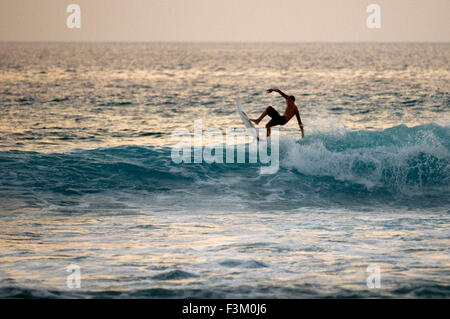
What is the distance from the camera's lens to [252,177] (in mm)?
17375

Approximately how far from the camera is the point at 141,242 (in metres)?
10.3

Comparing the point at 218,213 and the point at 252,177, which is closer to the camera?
the point at 218,213

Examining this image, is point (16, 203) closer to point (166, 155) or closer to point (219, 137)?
point (166, 155)

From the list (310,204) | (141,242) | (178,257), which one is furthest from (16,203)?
(310,204)

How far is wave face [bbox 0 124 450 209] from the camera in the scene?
1502 cm

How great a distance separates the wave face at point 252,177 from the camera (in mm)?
15016

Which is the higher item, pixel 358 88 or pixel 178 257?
pixel 358 88

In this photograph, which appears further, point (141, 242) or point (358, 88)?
point (358, 88)

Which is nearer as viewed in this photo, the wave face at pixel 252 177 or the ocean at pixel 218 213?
the ocean at pixel 218 213

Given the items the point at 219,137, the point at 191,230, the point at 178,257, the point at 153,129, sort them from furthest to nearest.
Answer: the point at 153,129 → the point at 219,137 → the point at 191,230 → the point at 178,257

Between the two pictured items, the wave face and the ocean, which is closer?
the ocean

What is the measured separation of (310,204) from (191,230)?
4.31 meters
